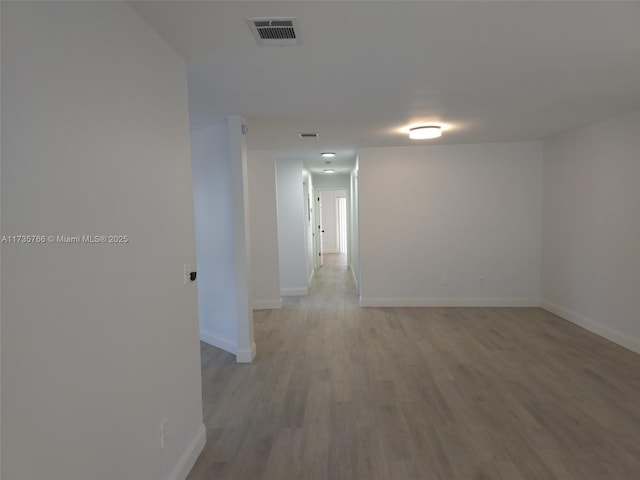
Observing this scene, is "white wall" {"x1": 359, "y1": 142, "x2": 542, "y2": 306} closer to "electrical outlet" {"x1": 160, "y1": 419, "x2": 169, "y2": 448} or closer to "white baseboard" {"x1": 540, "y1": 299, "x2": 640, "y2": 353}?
"white baseboard" {"x1": 540, "y1": 299, "x2": 640, "y2": 353}

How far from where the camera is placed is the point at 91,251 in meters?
1.39

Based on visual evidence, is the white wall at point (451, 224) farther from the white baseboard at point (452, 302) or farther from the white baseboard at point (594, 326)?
the white baseboard at point (594, 326)

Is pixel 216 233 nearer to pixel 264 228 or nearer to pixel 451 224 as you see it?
pixel 264 228

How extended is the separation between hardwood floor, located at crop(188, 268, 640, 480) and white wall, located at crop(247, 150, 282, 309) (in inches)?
46.5

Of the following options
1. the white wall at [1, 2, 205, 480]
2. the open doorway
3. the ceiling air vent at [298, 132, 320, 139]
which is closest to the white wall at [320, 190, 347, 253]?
the open doorway

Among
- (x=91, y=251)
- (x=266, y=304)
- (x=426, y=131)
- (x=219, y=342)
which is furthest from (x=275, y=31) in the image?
(x=266, y=304)

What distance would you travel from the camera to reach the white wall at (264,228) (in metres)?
6.02

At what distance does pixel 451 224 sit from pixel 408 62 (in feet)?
12.7

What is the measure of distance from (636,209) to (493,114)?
1.72 meters

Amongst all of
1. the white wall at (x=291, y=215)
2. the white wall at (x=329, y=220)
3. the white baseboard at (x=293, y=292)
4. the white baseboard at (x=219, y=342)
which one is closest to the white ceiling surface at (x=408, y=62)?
the white baseboard at (x=219, y=342)

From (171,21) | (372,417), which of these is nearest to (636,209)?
(372,417)

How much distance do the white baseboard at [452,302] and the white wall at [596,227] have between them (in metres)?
0.34

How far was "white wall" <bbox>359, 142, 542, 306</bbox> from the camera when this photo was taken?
573 centimetres

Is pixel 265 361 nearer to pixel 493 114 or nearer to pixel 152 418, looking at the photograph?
pixel 152 418
